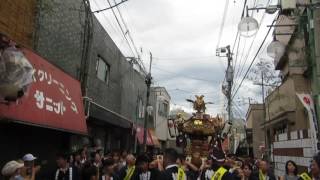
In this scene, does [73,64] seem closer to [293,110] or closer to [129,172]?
[129,172]

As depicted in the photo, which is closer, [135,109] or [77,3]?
[77,3]

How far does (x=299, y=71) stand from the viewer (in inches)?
689

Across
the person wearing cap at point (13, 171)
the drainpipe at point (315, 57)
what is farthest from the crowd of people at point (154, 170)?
the drainpipe at point (315, 57)

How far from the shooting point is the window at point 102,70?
706 inches

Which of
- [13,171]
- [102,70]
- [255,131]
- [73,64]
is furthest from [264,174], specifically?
[255,131]

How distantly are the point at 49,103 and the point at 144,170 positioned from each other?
3986mm

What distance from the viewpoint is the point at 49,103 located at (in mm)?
10531

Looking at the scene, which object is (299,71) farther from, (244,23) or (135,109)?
(135,109)

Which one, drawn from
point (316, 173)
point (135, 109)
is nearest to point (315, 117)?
point (316, 173)

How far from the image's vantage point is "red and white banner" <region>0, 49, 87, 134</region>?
8903mm

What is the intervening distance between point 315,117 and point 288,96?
32.0ft

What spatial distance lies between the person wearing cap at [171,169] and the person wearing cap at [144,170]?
34 cm

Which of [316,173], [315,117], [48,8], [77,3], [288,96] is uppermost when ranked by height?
[77,3]

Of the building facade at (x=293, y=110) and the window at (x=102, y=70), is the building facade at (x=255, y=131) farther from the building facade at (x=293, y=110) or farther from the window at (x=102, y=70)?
the window at (x=102, y=70)
